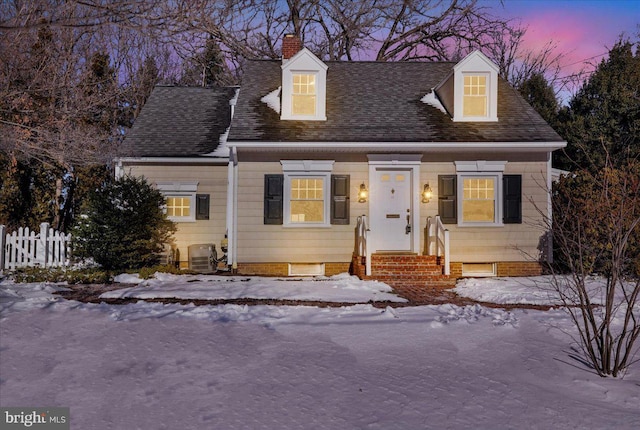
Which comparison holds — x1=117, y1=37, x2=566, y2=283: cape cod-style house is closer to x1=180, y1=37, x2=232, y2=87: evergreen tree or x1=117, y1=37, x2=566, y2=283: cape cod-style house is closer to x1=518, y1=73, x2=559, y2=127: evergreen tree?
x1=518, y1=73, x2=559, y2=127: evergreen tree

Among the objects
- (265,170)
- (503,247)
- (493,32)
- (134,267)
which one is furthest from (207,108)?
(493,32)

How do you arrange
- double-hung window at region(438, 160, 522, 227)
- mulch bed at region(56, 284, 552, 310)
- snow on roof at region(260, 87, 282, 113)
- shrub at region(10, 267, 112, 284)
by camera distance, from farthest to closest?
snow on roof at region(260, 87, 282, 113)
double-hung window at region(438, 160, 522, 227)
shrub at region(10, 267, 112, 284)
mulch bed at region(56, 284, 552, 310)

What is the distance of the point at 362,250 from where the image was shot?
1168cm

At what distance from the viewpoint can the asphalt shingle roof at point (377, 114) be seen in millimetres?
12219

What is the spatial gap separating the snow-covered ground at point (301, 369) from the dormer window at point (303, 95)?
7197mm

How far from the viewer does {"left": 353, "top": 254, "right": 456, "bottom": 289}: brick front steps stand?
1115 cm

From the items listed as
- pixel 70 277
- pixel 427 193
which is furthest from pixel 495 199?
pixel 70 277

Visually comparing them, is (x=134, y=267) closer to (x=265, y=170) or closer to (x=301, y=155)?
(x=265, y=170)

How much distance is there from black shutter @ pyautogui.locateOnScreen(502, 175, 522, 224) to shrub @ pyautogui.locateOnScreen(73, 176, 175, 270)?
9.14 metres

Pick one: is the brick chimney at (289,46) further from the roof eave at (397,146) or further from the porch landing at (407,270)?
the porch landing at (407,270)

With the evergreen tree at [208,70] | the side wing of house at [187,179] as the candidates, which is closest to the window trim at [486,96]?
the side wing of house at [187,179]

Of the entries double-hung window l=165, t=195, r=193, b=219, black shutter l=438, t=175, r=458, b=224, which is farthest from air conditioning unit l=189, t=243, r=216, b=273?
black shutter l=438, t=175, r=458, b=224

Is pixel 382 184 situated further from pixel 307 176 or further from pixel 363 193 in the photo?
pixel 307 176

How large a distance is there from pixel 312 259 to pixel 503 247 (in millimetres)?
5047
